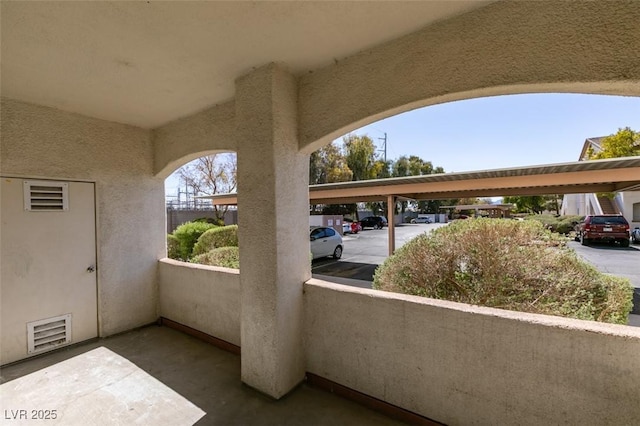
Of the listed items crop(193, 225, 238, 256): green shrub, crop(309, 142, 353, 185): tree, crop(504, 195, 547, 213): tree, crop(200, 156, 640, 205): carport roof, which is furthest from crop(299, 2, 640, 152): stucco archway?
crop(504, 195, 547, 213): tree

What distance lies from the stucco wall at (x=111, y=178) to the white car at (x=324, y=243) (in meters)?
6.69

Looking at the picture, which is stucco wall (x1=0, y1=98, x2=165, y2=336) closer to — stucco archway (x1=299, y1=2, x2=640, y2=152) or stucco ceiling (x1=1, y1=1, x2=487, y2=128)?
stucco ceiling (x1=1, y1=1, x2=487, y2=128)

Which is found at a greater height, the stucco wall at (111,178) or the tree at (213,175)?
the tree at (213,175)

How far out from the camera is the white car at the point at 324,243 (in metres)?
10.8

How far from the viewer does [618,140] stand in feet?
37.3

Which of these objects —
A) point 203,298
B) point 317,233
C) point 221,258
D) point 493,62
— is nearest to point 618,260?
point 317,233

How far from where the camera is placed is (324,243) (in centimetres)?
1106

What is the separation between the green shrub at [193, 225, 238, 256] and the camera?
6125mm

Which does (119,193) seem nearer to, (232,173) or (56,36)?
(56,36)

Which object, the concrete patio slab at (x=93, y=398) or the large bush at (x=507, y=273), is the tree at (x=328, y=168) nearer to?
the large bush at (x=507, y=273)

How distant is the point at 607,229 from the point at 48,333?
60.1ft

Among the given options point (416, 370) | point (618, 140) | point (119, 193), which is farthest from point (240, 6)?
point (618, 140)

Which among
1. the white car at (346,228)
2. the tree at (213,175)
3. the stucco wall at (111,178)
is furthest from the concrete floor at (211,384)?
the white car at (346,228)

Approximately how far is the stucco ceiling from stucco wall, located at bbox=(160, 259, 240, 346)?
88.9 inches
